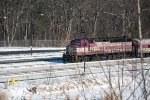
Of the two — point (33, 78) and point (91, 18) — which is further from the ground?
point (91, 18)

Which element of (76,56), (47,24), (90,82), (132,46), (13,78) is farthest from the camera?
(47,24)

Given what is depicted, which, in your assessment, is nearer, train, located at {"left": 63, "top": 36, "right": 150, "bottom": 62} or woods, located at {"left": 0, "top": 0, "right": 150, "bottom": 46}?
train, located at {"left": 63, "top": 36, "right": 150, "bottom": 62}

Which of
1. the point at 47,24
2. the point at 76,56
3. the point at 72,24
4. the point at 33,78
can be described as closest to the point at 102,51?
the point at 76,56

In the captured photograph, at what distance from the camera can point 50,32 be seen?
74875 mm

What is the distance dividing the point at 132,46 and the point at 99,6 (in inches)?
1266

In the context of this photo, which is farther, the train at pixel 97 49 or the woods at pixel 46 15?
the woods at pixel 46 15

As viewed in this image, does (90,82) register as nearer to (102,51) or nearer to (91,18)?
(102,51)

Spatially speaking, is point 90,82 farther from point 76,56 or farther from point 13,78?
point 76,56

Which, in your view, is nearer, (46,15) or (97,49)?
(97,49)

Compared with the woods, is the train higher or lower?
lower

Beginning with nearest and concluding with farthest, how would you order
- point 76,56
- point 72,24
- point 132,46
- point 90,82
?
point 90,82 < point 76,56 < point 132,46 < point 72,24

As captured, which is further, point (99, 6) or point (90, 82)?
point (99, 6)

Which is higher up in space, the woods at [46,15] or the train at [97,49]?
the woods at [46,15]

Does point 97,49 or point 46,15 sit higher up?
point 46,15
